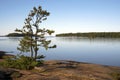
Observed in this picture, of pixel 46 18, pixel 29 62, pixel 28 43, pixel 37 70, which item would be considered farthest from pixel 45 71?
pixel 46 18

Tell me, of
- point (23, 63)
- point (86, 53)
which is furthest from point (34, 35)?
point (86, 53)

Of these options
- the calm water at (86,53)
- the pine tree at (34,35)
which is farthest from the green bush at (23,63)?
the calm water at (86,53)

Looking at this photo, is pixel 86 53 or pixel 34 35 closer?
pixel 34 35

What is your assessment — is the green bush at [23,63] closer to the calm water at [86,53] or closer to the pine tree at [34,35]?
the pine tree at [34,35]

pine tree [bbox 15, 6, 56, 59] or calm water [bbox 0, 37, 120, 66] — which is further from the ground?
pine tree [bbox 15, 6, 56, 59]

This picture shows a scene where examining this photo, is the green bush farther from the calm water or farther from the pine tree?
the calm water

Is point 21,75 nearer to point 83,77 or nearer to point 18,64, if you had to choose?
point 18,64

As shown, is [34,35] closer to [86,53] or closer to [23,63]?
[23,63]

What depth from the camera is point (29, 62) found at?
2297cm

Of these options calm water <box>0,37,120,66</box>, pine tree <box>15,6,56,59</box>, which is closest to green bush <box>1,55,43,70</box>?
pine tree <box>15,6,56,59</box>

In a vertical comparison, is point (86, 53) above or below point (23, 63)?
below

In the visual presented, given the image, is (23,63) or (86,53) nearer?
(23,63)

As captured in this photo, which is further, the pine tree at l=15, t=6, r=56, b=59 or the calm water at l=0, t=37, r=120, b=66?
the calm water at l=0, t=37, r=120, b=66

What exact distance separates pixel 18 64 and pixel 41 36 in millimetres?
4410
